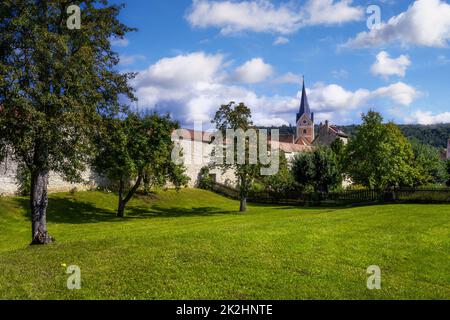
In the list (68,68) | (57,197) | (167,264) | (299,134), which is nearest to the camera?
(167,264)

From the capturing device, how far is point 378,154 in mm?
38250

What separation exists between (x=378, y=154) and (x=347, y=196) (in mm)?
6372

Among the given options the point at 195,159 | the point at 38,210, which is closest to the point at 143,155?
the point at 38,210

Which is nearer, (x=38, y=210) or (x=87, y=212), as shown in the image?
(x=38, y=210)

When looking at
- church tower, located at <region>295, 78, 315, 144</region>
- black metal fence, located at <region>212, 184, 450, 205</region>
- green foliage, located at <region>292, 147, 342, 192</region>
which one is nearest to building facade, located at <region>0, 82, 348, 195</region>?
black metal fence, located at <region>212, 184, 450, 205</region>

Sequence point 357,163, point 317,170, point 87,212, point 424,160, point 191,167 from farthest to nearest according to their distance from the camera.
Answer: point 191,167 → point 317,170 → point 424,160 → point 357,163 → point 87,212

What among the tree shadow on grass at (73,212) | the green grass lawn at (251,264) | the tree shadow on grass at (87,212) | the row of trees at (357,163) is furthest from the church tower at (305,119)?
the green grass lawn at (251,264)

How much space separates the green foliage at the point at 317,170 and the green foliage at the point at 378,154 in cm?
686

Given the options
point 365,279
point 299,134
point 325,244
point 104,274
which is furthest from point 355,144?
point 299,134

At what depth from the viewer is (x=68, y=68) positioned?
14656 mm

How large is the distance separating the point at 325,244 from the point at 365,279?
3437mm

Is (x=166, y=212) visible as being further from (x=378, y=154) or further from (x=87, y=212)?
(x=378, y=154)

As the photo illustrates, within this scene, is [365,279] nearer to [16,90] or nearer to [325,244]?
[325,244]

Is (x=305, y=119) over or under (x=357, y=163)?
over
